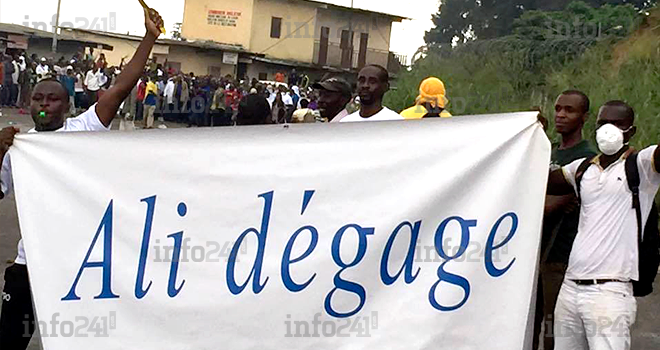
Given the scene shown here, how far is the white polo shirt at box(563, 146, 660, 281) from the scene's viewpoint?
15.8 ft

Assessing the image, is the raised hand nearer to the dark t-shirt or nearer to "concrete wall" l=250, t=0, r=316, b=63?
the dark t-shirt

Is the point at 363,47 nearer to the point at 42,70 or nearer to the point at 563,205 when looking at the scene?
the point at 42,70

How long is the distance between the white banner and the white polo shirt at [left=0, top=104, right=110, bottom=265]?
9.6 inches

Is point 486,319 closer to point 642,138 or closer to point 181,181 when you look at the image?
point 181,181

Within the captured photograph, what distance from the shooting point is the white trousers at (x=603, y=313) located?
479 cm

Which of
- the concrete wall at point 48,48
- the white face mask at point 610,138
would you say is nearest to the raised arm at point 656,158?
the white face mask at point 610,138

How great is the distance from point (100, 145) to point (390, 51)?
5545cm

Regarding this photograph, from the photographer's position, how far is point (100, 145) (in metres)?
4.77

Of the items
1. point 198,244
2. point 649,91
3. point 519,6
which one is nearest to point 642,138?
point 649,91

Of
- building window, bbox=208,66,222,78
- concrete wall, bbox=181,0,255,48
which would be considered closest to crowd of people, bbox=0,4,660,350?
building window, bbox=208,66,222,78

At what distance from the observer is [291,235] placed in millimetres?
4676

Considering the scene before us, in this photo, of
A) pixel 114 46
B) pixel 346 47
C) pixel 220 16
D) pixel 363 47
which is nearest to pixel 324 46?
pixel 346 47

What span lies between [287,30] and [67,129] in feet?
170

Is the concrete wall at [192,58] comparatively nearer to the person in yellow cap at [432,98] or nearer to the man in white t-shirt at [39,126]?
the person in yellow cap at [432,98]
